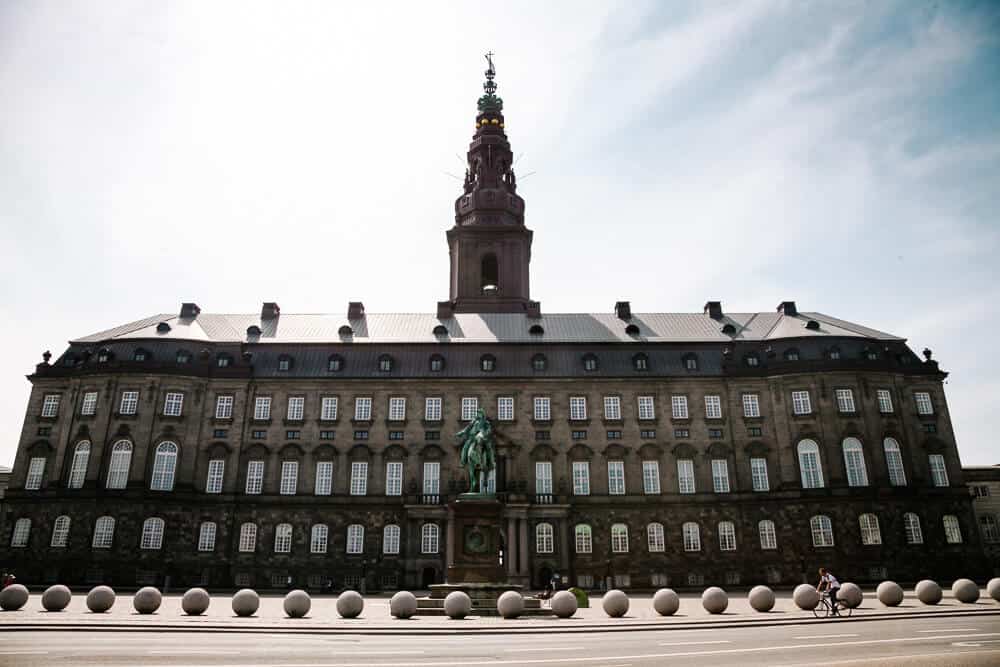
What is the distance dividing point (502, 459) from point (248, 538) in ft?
64.3

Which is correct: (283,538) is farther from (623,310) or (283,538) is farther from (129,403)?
(623,310)

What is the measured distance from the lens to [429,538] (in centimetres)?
5000

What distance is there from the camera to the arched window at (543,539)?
49812 millimetres

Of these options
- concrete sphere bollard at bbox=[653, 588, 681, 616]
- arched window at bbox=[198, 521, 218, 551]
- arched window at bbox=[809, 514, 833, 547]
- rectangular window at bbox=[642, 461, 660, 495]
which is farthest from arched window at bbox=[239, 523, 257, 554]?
arched window at bbox=[809, 514, 833, 547]

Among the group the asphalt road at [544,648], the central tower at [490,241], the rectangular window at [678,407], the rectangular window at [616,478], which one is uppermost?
the central tower at [490,241]

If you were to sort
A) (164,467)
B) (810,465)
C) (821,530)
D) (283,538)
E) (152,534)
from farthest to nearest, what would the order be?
(164,467), (810,465), (283,538), (821,530), (152,534)

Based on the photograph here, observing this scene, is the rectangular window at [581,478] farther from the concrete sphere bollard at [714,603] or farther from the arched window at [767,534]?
the concrete sphere bollard at [714,603]

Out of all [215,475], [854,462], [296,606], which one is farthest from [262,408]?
[854,462]

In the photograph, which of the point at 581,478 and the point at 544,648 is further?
the point at 581,478

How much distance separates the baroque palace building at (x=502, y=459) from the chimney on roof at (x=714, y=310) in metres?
3.91

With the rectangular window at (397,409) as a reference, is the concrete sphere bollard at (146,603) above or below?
below

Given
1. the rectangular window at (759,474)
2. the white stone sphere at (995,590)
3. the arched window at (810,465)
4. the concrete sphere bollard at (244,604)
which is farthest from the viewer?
the rectangular window at (759,474)

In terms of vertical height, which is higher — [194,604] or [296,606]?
[194,604]

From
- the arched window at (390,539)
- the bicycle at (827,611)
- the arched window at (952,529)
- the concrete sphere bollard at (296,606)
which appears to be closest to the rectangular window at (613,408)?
the arched window at (390,539)
